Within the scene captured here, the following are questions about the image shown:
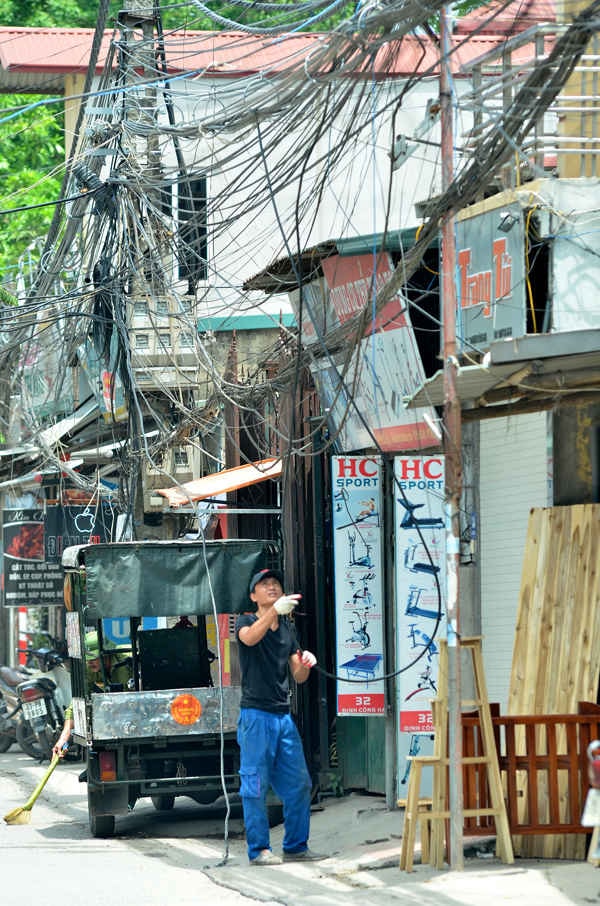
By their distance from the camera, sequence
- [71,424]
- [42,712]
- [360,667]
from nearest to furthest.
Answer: [360,667] → [42,712] → [71,424]

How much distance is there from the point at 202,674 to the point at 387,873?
4716 mm

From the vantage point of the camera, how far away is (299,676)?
10906 millimetres

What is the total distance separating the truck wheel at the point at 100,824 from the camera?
12.6m

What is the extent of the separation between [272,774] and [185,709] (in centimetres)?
200

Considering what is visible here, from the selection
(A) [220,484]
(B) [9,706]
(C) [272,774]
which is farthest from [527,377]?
(B) [9,706]

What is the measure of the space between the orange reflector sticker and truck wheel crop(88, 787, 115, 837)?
40.4 inches

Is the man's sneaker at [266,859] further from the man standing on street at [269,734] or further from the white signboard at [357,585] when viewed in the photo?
the white signboard at [357,585]

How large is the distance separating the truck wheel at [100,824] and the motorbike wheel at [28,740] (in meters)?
6.50

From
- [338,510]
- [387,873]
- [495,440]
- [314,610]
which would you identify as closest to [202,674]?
[314,610]

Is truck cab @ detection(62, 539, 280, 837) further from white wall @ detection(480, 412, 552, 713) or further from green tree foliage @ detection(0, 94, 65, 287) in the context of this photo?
green tree foliage @ detection(0, 94, 65, 287)

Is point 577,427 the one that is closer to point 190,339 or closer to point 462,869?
point 462,869

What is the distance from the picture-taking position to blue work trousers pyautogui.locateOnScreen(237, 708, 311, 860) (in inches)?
416

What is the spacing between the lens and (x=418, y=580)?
1204 centimetres

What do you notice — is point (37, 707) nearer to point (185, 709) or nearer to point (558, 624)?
point (185, 709)
